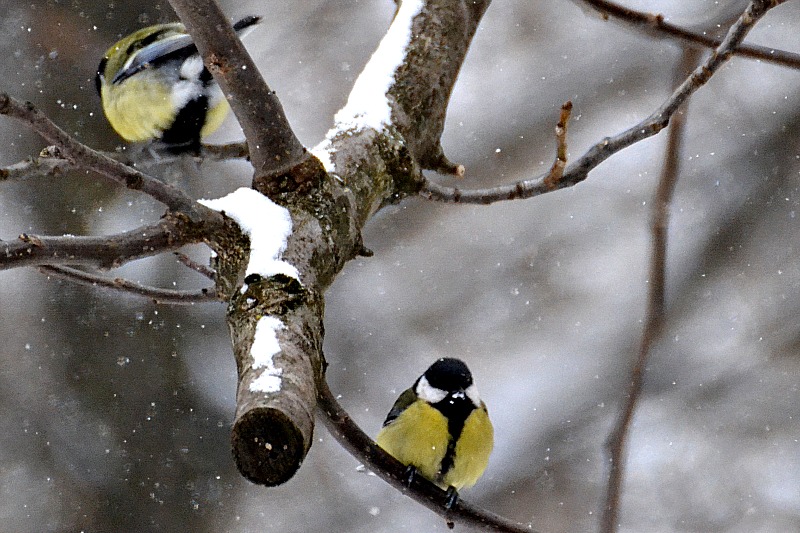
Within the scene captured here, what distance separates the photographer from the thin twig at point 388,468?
1319mm

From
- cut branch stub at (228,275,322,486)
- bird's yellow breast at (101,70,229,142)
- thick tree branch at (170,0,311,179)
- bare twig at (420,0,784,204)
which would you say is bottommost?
cut branch stub at (228,275,322,486)

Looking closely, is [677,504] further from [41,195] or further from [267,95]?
[267,95]

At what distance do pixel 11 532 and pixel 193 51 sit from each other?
10.0ft

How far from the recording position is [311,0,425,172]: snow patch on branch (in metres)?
1.74

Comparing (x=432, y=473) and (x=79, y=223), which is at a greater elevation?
(x=79, y=223)

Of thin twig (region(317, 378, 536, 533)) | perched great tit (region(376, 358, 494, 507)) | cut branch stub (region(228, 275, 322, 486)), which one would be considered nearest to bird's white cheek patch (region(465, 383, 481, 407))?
perched great tit (region(376, 358, 494, 507))

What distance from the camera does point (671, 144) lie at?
2047 mm

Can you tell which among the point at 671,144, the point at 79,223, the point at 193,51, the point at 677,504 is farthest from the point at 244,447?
the point at 677,504

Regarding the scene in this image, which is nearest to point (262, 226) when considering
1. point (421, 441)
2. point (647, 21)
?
point (647, 21)

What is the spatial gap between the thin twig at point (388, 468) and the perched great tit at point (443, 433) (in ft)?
2.36

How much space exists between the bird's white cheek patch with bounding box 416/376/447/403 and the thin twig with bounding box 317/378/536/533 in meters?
0.85

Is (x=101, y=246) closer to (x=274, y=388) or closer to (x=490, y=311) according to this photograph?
(x=274, y=388)

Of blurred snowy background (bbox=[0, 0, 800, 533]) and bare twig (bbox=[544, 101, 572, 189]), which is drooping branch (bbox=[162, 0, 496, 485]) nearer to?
bare twig (bbox=[544, 101, 572, 189])

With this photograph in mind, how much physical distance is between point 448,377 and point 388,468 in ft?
4.22
